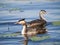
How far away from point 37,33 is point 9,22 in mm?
367

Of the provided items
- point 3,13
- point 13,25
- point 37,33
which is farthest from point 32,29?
point 3,13

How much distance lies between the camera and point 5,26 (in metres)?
2.63

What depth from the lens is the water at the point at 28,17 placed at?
2555mm

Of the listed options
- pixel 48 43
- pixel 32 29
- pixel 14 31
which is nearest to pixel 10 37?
pixel 14 31

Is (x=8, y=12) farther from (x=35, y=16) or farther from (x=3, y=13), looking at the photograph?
(x=35, y=16)

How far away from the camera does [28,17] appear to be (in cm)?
263

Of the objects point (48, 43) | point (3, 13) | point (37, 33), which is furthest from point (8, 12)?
point (48, 43)

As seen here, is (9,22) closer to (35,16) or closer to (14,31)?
(14,31)

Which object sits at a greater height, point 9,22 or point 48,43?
point 9,22

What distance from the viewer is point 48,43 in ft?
8.33

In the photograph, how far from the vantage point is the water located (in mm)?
2555

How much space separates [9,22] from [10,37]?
19cm

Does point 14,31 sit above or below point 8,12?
below

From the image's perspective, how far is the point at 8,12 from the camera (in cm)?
267
